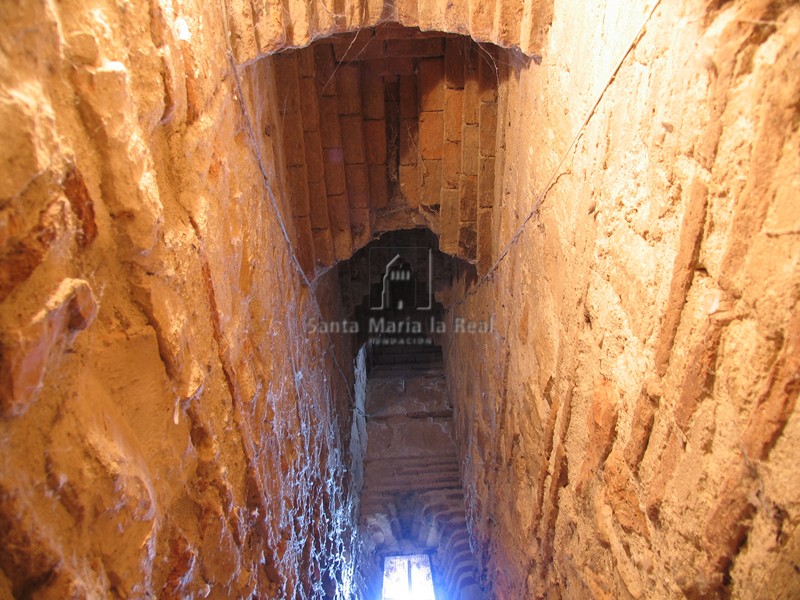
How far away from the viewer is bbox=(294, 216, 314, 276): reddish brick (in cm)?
324

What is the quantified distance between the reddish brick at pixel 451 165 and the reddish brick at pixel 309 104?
0.82m

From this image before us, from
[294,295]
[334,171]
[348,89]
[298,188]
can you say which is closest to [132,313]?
[294,295]

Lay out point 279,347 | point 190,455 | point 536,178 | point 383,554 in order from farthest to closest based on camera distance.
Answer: point 383,554 → point 279,347 → point 536,178 → point 190,455

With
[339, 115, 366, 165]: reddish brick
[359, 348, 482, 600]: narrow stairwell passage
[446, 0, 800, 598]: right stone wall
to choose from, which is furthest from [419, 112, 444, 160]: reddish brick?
[359, 348, 482, 600]: narrow stairwell passage

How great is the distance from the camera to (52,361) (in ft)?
3.28

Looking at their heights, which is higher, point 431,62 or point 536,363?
point 431,62

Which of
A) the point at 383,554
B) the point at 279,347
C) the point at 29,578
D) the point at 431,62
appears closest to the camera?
the point at 29,578

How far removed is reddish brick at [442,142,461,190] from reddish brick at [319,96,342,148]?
0.69m

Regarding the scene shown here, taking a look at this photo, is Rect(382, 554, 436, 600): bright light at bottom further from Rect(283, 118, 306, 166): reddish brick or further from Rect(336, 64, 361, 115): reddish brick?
Rect(336, 64, 361, 115): reddish brick

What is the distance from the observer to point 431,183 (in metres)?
3.51

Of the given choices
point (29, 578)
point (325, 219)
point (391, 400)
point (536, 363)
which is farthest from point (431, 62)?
point (391, 400)

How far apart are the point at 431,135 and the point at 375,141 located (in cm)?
37

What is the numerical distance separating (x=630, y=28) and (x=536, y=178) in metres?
0.95

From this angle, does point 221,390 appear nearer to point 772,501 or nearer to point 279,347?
point 279,347
